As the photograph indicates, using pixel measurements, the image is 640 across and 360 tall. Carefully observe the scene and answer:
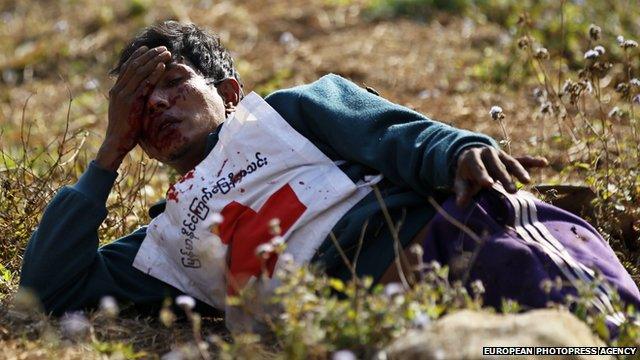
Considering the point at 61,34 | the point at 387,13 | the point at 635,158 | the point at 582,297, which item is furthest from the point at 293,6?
the point at 582,297

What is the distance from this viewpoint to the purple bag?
3.08 m

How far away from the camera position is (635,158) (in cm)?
448

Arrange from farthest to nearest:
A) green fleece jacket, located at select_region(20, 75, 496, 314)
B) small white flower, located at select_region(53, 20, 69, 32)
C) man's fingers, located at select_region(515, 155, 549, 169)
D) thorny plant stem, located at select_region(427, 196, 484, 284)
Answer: small white flower, located at select_region(53, 20, 69, 32) < green fleece jacket, located at select_region(20, 75, 496, 314) < man's fingers, located at select_region(515, 155, 549, 169) < thorny plant stem, located at select_region(427, 196, 484, 284)

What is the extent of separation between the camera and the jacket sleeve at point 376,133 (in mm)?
3238

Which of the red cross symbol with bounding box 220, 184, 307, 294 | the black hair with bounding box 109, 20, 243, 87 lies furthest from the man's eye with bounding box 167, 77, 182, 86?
the red cross symbol with bounding box 220, 184, 307, 294

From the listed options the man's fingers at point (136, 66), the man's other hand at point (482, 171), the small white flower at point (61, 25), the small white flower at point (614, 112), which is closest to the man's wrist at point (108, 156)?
the man's fingers at point (136, 66)

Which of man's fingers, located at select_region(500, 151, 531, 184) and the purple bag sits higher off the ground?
man's fingers, located at select_region(500, 151, 531, 184)

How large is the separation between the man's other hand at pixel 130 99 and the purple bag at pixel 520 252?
1.09m

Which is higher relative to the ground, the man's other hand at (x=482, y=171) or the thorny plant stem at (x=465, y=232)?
the man's other hand at (x=482, y=171)

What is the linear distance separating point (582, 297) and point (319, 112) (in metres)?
1.09

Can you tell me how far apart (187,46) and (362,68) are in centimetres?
364

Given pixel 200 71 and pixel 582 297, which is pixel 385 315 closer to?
pixel 582 297

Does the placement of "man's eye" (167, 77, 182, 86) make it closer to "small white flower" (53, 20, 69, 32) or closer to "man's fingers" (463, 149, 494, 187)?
"man's fingers" (463, 149, 494, 187)

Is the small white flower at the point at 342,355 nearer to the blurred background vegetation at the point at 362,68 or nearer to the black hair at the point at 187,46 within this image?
the black hair at the point at 187,46
